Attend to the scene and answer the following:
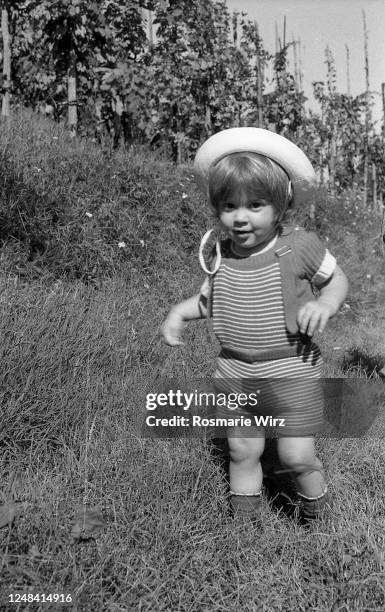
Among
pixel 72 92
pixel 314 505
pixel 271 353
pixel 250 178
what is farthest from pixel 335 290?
pixel 72 92

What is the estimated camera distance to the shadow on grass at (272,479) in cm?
206

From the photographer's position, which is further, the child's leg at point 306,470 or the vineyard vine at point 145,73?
the vineyard vine at point 145,73

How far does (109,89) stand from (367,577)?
19.0ft

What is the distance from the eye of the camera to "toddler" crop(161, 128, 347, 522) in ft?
5.32

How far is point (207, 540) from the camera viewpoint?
5.81ft

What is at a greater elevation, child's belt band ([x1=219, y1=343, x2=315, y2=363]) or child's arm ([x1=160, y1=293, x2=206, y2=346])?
child's arm ([x1=160, y1=293, x2=206, y2=346])

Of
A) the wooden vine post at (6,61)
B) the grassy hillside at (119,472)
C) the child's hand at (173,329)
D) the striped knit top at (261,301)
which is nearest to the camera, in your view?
the grassy hillside at (119,472)

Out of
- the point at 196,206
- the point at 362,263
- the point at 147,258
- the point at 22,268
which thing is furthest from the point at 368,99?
the point at 22,268

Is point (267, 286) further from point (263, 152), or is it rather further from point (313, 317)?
point (263, 152)

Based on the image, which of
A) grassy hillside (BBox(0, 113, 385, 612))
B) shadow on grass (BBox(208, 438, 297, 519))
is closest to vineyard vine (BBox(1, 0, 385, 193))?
grassy hillside (BBox(0, 113, 385, 612))

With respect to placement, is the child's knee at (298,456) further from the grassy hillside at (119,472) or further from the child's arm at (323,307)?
the child's arm at (323,307)

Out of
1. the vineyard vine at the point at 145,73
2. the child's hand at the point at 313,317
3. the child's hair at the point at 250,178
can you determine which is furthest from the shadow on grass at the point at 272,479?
the vineyard vine at the point at 145,73

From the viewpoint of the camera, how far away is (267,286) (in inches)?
65.3

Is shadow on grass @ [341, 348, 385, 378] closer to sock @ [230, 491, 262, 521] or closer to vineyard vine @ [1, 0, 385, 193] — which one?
sock @ [230, 491, 262, 521]
